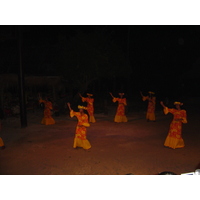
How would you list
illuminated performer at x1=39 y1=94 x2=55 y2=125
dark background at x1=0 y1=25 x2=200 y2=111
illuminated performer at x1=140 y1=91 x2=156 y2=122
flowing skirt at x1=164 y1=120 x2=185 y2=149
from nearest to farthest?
flowing skirt at x1=164 y1=120 x2=185 y2=149 < illuminated performer at x1=39 y1=94 x2=55 y2=125 < illuminated performer at x1=140 y1=91 x2=156 y2=122 < dark background at x1=0 y1=25 x2=200 y2=111

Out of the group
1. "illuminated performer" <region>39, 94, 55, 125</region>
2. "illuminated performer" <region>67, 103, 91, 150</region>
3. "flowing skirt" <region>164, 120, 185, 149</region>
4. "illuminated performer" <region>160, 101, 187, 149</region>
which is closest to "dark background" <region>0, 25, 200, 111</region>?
"illuminated performer" <region>39, 94, 55, 125</region>

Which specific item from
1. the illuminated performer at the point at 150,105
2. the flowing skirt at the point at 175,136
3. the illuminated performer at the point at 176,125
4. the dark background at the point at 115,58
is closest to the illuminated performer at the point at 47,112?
the dark background at the point at 115,58

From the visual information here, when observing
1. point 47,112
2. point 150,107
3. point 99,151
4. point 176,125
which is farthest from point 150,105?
point 47,112

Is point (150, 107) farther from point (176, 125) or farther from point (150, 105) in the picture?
point (176, 125)

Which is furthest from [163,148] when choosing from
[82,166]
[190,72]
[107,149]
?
[190,72]

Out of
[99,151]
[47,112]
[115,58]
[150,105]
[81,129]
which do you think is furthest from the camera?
[115,58]

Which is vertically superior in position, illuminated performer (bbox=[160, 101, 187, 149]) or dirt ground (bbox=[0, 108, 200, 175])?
illuminated performer (bbox=[160, 101, 187, 149])

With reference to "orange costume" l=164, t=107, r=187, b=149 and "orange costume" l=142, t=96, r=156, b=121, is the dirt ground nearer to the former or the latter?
"orange costume" l=164, t=107, r=187, b=149

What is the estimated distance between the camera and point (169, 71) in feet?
66.5

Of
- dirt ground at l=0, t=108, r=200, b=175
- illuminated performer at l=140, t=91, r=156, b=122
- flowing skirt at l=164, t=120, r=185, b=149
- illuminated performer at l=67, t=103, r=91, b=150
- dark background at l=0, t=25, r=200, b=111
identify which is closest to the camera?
dirt ground at l=0, t=108, r=200, b=175

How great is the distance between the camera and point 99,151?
687 cm

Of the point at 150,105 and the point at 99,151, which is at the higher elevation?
the point at 150,105

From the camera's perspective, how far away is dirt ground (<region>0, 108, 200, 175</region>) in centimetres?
552

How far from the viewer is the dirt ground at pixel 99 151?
5.52 metres
